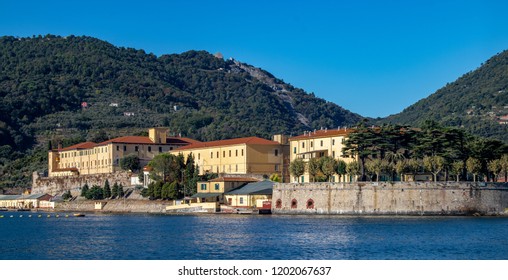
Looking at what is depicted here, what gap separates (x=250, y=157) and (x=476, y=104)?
81963 millimetres

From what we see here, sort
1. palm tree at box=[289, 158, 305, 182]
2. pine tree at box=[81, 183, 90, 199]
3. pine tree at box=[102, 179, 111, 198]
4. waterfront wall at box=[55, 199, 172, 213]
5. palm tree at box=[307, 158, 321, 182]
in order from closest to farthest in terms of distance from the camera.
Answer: palm tree at box=[307, 158, 321, 182], palm tree at box=[289, 158, 305, 182], waterfront wall at box=[55, 199, 172, 213], pine tree at box=[102, 179, 111, 198], pine tree at box=[81, 183, 90, 199]

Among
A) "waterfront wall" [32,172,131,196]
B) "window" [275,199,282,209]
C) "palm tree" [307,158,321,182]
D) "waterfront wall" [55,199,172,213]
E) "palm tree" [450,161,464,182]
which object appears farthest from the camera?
"waterfront wall" [32,172,131,196]

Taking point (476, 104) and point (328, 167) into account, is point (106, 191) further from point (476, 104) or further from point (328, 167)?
point (476, 104)

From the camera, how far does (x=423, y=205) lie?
238 feet

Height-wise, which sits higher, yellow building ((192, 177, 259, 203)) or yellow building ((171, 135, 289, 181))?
yellow building ((171, 135, 289, 181))

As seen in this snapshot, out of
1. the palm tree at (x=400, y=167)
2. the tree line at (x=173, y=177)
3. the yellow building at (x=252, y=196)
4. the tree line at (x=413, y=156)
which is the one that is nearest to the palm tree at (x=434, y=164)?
the tree line at (x=413, y=156)

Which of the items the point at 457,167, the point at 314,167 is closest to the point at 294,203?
the point at 314,167

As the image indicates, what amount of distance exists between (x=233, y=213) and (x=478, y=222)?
27.9m

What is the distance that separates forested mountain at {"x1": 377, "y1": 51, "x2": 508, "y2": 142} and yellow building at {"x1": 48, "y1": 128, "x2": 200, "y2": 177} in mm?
47414

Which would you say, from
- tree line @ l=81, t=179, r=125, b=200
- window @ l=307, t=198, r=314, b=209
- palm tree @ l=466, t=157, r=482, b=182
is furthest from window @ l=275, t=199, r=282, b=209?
tree line @ l=81, t=179, r=125, b=200

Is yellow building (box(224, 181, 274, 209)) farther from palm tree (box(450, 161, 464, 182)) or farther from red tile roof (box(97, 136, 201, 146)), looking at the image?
red tile roof (box(97, 136, 201, 146))

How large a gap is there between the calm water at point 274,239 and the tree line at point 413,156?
807 centimetres

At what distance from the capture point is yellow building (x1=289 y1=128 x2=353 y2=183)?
89875 mm

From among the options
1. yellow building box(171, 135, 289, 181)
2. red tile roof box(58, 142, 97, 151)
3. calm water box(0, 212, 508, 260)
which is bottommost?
calm water box(0, 212, 508, 260)
